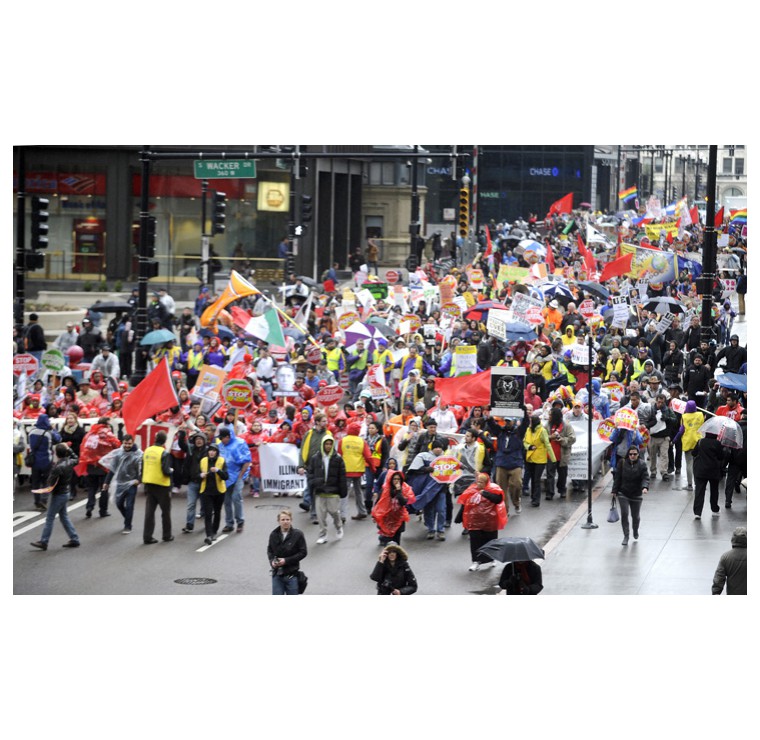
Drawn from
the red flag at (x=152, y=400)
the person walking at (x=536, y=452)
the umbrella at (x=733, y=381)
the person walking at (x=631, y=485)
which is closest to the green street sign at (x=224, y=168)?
the red flag at (x=152, y=400)

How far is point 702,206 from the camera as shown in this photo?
67562mm

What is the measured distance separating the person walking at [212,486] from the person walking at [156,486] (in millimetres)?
442

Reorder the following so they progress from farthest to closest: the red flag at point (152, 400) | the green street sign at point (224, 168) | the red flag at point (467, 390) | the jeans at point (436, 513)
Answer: the green street sign at point (224, 168) < the red flag at point (467, 390) < the red flag at point (152, 400) < the jeans at point (436, 513)

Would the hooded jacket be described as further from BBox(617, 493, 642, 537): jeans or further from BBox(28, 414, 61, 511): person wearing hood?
BBox(28, 414, 61, 511): person wearing hood

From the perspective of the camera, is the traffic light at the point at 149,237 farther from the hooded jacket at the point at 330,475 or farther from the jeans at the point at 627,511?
the jeans at the point at 627,511

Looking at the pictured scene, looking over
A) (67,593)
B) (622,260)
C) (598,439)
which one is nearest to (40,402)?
(67,593)

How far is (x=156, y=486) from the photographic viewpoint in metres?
17.7

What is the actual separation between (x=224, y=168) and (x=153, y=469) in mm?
9387

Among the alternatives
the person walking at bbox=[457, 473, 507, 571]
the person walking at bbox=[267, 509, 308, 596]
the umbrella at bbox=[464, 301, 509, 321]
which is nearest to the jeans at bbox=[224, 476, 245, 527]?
the person walking at bbox=[457, 473, 507, 571]

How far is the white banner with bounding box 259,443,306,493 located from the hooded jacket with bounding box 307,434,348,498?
5.25 feet

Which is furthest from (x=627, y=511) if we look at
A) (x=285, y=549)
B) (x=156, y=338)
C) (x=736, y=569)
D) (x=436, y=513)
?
(x=156, y=338)

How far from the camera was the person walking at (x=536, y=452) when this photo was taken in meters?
19.6

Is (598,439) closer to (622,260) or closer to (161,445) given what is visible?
(161,445)

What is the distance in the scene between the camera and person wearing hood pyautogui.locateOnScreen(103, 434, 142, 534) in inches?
709
